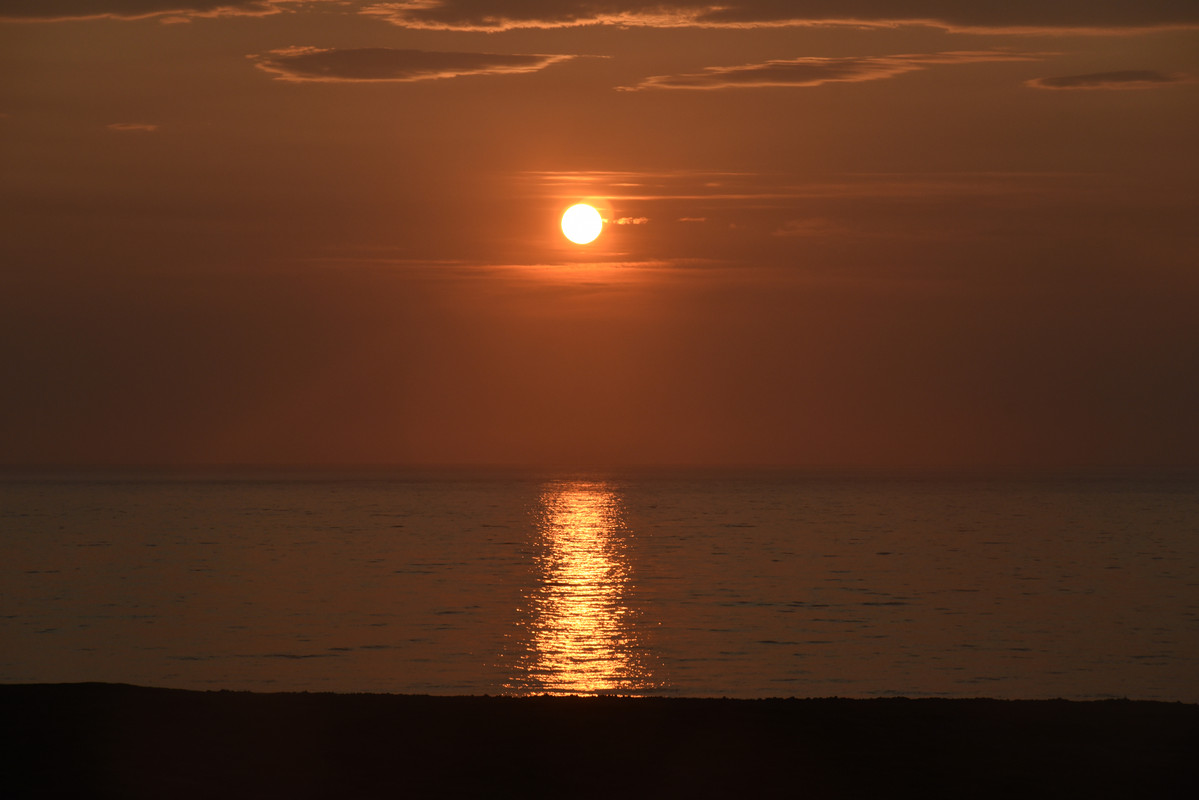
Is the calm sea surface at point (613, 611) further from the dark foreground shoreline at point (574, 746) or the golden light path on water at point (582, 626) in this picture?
the dark foreground shoreline at point (574, 746)

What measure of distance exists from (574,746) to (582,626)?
22.6 meters

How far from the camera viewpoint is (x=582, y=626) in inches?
1407

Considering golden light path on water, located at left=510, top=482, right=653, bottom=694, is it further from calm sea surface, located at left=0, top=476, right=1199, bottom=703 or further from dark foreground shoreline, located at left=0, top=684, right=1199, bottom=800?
dark foreground shoreline, located at left=0, top=684, right=1199, bottom=800

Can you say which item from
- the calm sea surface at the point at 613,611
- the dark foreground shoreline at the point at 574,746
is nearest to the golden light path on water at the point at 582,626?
the calm sea surface at the point at 613,611

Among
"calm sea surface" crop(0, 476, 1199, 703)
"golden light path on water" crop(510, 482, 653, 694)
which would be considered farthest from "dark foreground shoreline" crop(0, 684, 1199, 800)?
"golden light path on water" crop(510, 482, 653, 694)

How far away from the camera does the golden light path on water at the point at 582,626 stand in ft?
84.2

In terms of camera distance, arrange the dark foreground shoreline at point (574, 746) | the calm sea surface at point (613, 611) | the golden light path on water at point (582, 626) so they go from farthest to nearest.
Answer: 1. the calm sea surface at point (613, 611)
2. the golden light path on water at point (582, 626)
3. the dark foreground shoreline at point (574, 746)

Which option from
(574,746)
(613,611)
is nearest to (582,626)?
(613,611)

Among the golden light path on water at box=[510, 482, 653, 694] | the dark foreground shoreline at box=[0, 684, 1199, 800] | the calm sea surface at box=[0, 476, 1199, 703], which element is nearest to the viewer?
the dark foreground shoreline at box=[0, 684, 1199, 800]

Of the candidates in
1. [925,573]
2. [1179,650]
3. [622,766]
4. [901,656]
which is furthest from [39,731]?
[925,573]

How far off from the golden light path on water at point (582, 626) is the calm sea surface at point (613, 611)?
144 millimetres

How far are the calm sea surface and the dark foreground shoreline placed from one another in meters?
9.15

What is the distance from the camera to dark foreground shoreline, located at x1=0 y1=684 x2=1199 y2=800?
38.3 ft

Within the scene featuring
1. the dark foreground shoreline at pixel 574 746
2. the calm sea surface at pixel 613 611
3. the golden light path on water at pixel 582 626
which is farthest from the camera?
the calm sea surface at pixel 613 611
